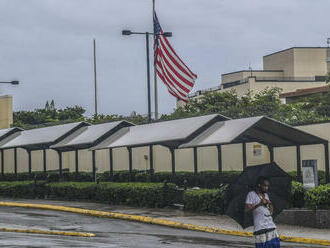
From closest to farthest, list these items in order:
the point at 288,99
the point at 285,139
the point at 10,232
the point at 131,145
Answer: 1. the point at 10,232
2. the point at 285,139
3. the point at 131,145
4. the point at 288,99

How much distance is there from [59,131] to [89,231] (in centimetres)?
2127

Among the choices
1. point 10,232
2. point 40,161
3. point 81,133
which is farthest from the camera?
point 40,161

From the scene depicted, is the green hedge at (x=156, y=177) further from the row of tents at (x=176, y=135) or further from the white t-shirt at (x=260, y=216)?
the white t-shirt at (x=260, y=216)

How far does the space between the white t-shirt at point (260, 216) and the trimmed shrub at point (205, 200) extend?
45.0 feet

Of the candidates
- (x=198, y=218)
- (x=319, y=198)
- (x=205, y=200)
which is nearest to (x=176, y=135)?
(x=205, y=200)

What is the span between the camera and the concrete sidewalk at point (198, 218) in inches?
899

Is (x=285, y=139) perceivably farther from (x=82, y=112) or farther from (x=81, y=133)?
(x=82, y=112)

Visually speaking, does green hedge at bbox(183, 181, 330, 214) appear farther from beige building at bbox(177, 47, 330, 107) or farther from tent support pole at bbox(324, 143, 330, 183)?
beige building at bbox(177, 47, 330, 107)

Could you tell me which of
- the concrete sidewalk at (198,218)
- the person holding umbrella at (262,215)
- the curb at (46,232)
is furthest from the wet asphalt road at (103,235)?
the person holding umbrella at (262,215)

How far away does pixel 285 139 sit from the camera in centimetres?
3188

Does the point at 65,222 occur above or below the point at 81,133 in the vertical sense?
below

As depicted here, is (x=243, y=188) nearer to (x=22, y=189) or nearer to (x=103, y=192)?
(x=103, y=192)

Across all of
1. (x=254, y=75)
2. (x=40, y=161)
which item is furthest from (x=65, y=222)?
(x=254, y=75)

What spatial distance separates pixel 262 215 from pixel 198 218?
44.7 ft
